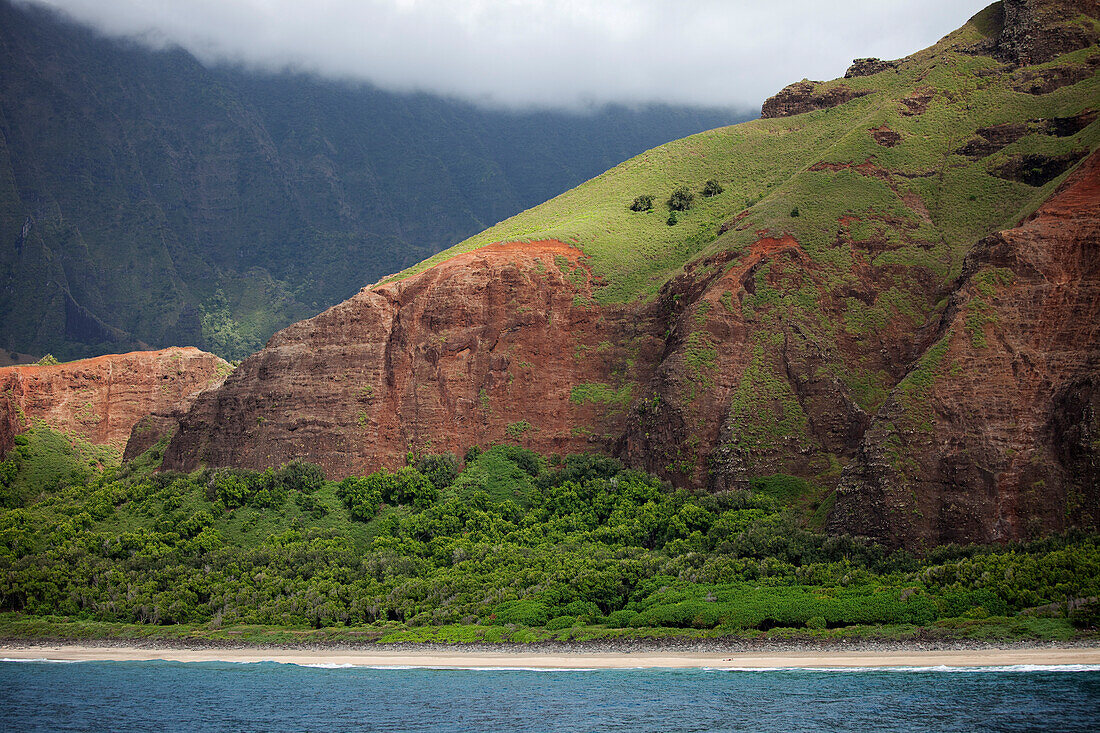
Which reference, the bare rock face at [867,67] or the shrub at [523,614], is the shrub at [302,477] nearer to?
the shrub at [523,614]

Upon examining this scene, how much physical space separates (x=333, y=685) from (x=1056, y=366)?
37.7m

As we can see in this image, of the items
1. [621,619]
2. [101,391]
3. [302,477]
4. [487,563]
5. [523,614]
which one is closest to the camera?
[621,619]

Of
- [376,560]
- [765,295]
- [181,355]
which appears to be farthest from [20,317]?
[765,295]

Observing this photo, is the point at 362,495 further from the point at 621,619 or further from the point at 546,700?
the point at 546,700

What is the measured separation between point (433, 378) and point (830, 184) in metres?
31.2

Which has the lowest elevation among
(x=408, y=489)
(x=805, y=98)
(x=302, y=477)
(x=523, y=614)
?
(x=523, y=614)

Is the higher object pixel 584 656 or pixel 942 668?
pixel 584 656

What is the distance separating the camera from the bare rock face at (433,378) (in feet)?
233

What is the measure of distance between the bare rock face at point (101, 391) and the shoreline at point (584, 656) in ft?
105

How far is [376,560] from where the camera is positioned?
62.8m

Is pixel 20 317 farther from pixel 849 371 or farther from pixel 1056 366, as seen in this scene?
pixel 1056 366

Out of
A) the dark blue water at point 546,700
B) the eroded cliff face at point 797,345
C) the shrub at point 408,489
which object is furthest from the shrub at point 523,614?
the shrub at point 408,489

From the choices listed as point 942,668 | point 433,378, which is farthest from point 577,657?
point 433,378

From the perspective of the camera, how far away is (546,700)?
43.8 metres
